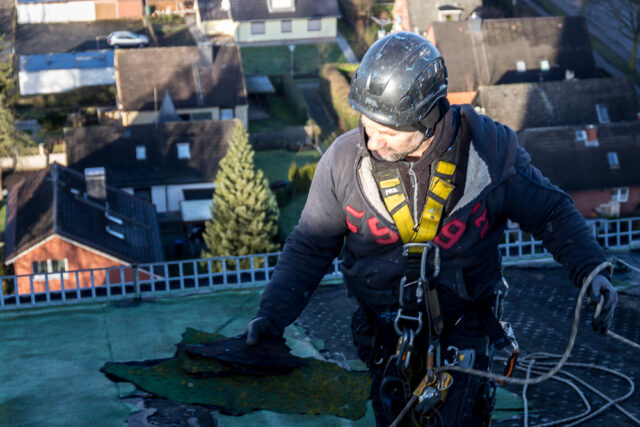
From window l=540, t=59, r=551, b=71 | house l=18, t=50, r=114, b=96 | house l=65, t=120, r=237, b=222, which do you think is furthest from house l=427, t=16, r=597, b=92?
house l=18, t=50, r=114, b=96

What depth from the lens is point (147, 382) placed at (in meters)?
7.80

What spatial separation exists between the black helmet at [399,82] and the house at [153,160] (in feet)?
116

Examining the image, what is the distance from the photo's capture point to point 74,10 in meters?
61.9

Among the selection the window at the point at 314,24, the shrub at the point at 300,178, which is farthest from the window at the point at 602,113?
the window at the point at 314,24

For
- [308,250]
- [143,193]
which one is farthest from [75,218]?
[308,250]

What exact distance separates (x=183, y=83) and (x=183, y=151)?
978cm

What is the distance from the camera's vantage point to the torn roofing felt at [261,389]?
7.27m

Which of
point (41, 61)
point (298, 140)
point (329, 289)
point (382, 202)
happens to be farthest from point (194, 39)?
point (382, 202)

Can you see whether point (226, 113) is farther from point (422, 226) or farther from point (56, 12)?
point (422, 226)

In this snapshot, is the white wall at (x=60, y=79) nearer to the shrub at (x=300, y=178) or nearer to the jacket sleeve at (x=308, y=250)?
the shrub at (x=300, y=178)

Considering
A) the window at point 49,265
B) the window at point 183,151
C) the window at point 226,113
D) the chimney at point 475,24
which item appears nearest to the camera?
the window at point 49,265

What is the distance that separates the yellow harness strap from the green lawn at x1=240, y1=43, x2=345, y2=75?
53326mm

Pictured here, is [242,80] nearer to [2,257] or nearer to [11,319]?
[2,257]

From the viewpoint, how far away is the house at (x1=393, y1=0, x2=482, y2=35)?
175ft
